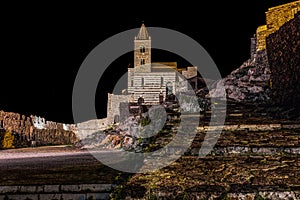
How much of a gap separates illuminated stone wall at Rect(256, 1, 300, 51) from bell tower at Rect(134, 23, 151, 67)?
31014 mm

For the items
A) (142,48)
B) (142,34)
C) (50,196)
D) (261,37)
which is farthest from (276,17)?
(142,34)

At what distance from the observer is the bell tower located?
60125 mm

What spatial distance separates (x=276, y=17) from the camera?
27.4 metres

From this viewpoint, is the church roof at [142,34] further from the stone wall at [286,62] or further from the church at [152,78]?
the stone wall at [286,62]

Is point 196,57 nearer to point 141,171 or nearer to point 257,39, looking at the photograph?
point 257,39

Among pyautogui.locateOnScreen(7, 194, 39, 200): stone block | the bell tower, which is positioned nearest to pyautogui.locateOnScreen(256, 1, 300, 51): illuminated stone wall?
pyautogui.locateOnScreen(7, 194, 39, 200): stone block

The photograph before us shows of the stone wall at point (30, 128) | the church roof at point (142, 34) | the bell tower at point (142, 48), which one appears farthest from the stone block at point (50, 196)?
the church roof at point (142, 34)

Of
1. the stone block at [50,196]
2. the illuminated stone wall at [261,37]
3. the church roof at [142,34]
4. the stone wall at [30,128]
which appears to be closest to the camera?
the stone block at [50,196]

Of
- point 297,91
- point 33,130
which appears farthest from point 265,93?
point 33,130

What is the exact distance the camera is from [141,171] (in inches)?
232

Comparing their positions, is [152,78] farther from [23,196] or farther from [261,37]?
[23,196]

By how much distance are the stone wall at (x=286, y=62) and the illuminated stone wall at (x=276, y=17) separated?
10.6 metres

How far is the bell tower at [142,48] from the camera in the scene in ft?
197

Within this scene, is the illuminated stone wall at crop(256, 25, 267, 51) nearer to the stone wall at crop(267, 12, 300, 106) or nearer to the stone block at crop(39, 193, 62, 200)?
the stone wall at crop(267, 12, 300, 106)
